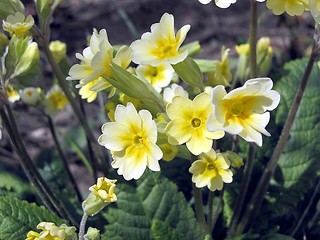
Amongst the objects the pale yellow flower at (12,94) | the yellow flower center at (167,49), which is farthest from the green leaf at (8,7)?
the yellow flower center at (167,49)

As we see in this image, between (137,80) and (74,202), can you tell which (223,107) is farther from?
(74,202)

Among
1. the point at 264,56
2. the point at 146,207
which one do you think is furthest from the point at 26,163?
the point at 264,56

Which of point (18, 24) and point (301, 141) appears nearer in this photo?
point (18, 24)

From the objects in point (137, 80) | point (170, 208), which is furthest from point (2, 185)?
point (137, 80)

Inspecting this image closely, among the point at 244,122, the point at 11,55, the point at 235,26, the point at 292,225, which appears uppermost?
the point at 11,55

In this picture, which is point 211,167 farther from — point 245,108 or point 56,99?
point 56,99

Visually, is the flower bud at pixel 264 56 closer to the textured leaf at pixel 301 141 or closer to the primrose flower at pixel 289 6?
the textured leaf at pixel 301 141
